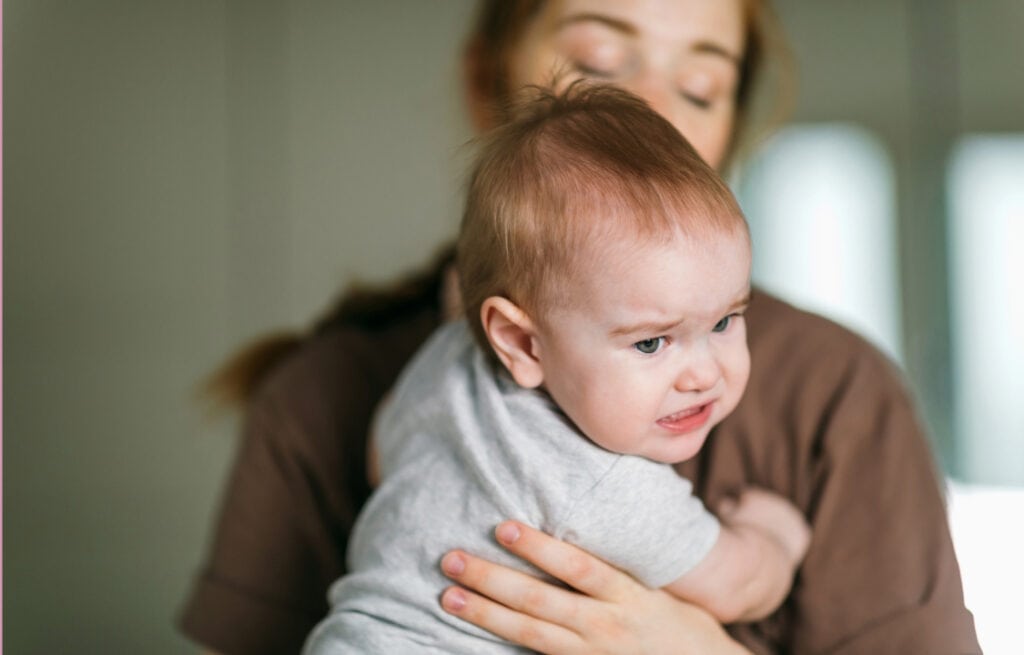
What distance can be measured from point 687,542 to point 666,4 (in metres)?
0.55

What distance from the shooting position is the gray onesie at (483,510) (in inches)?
31.1

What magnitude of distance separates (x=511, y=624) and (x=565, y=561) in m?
0.07

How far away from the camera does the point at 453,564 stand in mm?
818

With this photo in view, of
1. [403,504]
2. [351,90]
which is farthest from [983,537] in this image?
[351,90]

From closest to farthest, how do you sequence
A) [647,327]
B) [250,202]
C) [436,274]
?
[647,327] → [436,274] → [250,202]

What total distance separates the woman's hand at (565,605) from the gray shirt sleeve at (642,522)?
2 centimetres

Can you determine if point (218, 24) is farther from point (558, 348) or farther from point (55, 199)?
A: point (558, 348)

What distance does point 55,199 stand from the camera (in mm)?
3031

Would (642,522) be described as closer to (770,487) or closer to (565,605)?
(565,605)

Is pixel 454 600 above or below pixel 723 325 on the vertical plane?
below

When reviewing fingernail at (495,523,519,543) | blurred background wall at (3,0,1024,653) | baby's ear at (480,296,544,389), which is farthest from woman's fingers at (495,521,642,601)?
blurred background wall at (3,0,1024,653)

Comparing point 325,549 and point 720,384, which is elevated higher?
point 720,384

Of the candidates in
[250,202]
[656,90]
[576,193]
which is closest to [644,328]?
[576,193]

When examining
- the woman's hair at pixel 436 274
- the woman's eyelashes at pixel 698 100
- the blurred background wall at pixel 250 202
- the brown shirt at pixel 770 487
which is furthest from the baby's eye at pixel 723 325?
the blurred background wall at pixel 250 202
